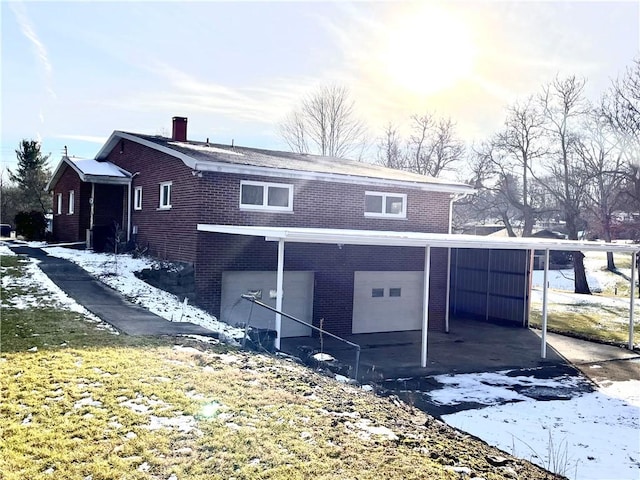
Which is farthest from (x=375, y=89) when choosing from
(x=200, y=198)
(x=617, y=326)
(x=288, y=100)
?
(x=288, y=100)

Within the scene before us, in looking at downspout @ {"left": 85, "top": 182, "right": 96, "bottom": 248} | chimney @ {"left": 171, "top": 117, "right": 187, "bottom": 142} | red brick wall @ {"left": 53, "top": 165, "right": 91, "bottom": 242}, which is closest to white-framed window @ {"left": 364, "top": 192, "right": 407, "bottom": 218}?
chimney @ {"left": 171, "top": 117, "right": 187, "bottom": 142}

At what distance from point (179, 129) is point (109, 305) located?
8550mm

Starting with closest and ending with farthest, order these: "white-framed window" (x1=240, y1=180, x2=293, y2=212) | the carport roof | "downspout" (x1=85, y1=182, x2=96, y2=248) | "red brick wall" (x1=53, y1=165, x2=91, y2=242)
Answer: the carport roof → "white-framed window" (x1=240, y1=180, x2=293, y2=212) → "downspout" (x1=85, y1=182, x2=96, y2=248) → "red brick wall" (x1=53, y1=165, x2=91, y2=242)

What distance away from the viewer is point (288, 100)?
134 ft

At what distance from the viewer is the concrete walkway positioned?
963 centimetres

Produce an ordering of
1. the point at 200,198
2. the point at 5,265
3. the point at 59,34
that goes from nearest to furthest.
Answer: the point at 59,34 < the point at 200,198 < the point at 5,265

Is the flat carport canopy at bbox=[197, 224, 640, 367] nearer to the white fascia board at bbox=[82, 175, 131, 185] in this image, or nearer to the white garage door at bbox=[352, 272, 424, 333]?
the white garage door at bbox=[352, 272, 424, 333]

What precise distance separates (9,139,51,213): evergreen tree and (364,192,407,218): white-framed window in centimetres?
3193

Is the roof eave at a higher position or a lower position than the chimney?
lower

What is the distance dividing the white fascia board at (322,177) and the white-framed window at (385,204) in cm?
35

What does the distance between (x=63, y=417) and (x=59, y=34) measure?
25.1 ft

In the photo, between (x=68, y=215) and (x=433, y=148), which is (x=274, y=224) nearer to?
(x=68, y=215)

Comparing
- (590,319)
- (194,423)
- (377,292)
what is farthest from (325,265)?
(590,319)

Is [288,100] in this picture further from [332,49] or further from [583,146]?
[332,49]
